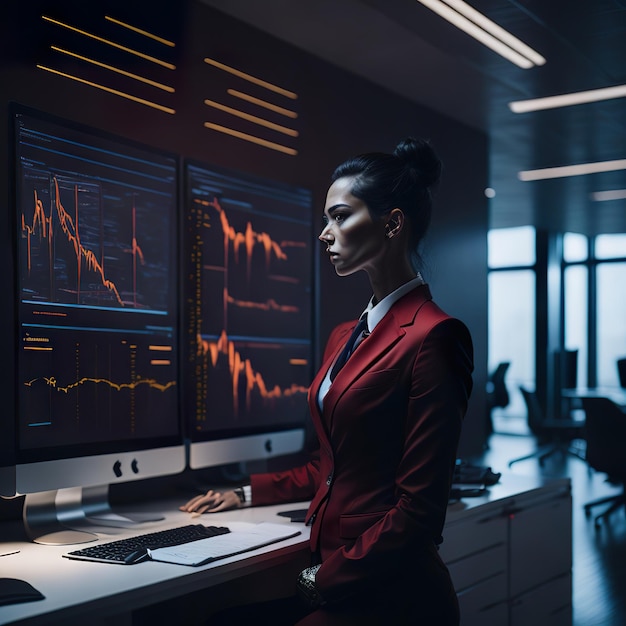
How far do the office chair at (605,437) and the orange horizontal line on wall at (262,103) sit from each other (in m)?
3.93

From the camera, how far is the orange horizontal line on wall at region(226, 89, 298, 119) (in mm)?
3352

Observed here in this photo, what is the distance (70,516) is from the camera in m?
2.34

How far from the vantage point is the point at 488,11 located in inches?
126

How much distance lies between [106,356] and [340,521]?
0.90m

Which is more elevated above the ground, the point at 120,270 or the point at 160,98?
the point at 160,98

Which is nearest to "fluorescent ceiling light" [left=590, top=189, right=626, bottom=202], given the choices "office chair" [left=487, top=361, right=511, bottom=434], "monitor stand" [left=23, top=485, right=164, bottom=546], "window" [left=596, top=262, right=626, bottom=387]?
"office chair" [left=487, top=361, right=511, bottom=434]

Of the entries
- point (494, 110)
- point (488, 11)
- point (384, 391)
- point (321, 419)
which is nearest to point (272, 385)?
point (321, 419)

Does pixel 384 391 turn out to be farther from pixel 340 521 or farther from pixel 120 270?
pixel 120 270

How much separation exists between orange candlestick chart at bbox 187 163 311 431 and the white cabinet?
2.74 ft

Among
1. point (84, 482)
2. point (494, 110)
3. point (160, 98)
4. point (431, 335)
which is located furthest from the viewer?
point (494, 110)

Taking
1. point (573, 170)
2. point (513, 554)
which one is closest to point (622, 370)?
point (573, 170)

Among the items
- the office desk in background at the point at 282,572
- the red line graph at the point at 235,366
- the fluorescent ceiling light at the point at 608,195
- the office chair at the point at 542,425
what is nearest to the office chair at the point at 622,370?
the office chair at the point at 542,425

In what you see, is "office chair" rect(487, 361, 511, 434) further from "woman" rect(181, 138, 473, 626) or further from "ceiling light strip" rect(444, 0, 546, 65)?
"woman" rect(181, 138, 473, 626)

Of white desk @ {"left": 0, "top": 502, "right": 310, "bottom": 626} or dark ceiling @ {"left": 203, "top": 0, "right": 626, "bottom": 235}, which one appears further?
dark ceiling @ {"left": 203, "top": 0, "right": 626, "bottom": 235}
